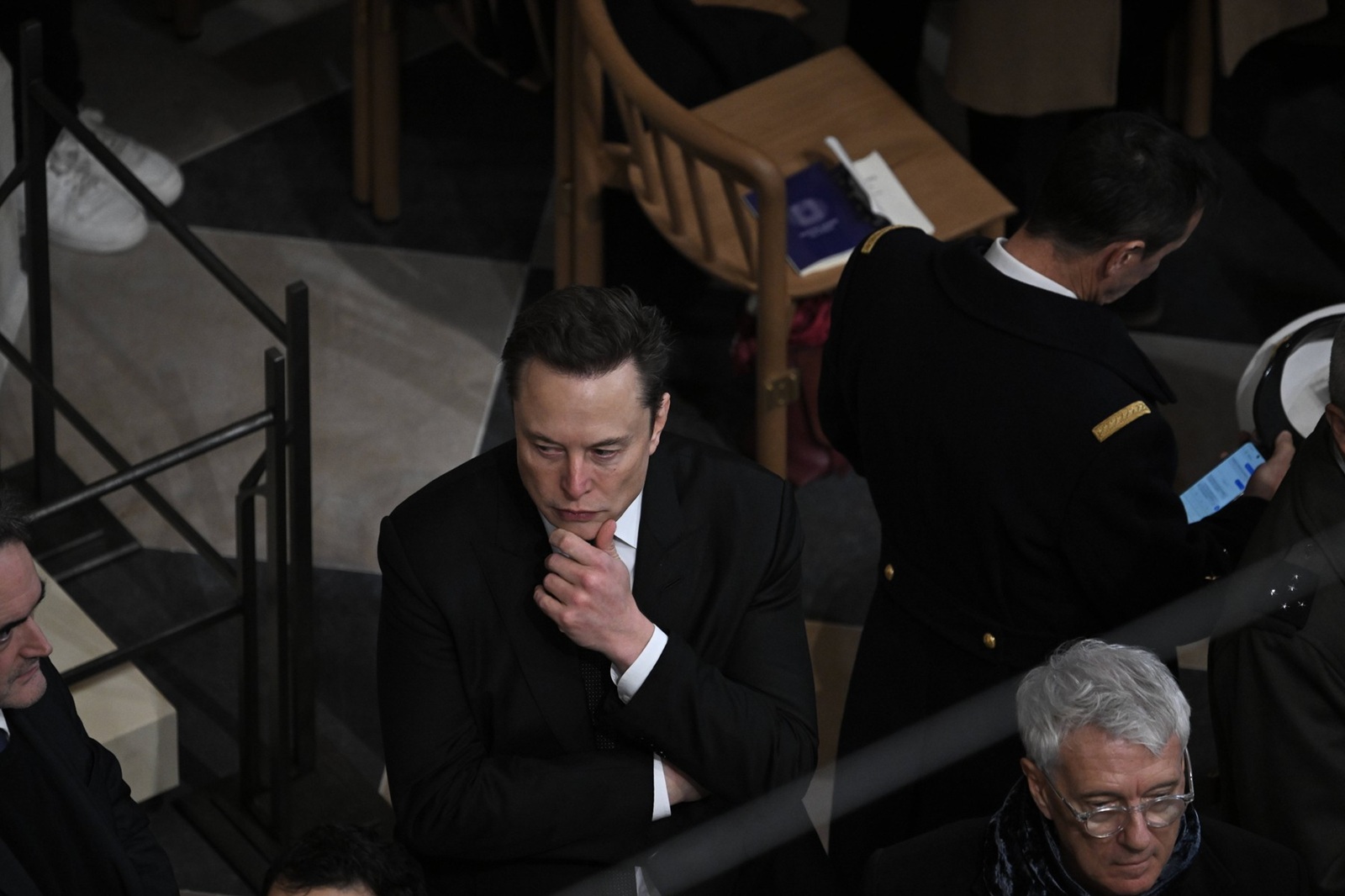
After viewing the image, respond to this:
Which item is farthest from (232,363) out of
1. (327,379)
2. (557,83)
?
(557,83)

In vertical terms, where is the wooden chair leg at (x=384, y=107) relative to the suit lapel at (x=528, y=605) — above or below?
below

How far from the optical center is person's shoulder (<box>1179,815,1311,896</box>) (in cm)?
197

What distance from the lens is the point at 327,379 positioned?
12.6 ft

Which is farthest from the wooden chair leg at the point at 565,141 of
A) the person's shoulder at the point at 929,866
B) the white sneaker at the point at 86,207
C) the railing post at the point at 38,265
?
the person's shoulder at the point at 929,866

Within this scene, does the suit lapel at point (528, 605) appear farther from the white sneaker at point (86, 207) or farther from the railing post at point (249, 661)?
the white sneaker at point (86, 207)

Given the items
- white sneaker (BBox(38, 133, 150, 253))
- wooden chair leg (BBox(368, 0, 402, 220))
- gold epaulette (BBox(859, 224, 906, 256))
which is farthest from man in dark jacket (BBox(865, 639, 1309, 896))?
white sneaker (BBox(38, 133, 150, 253))

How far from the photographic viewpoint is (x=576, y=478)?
71.2 inches

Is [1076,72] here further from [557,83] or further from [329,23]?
[329,23]

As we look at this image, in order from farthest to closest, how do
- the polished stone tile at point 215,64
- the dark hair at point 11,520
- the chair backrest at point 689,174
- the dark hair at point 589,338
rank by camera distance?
the polished stone tile at point 215,64, the chair backrest at point 689,174, the dark hair at point 11,520, the dark hair at point 589,338

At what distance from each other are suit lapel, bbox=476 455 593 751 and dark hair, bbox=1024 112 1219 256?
772 millimetres

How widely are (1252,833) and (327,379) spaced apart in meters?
2.38

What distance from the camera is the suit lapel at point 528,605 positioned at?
6.32 feet

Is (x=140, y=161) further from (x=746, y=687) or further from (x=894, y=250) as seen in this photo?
(x=746, y=687)

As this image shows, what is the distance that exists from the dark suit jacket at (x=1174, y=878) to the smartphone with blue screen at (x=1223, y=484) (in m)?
0.54
